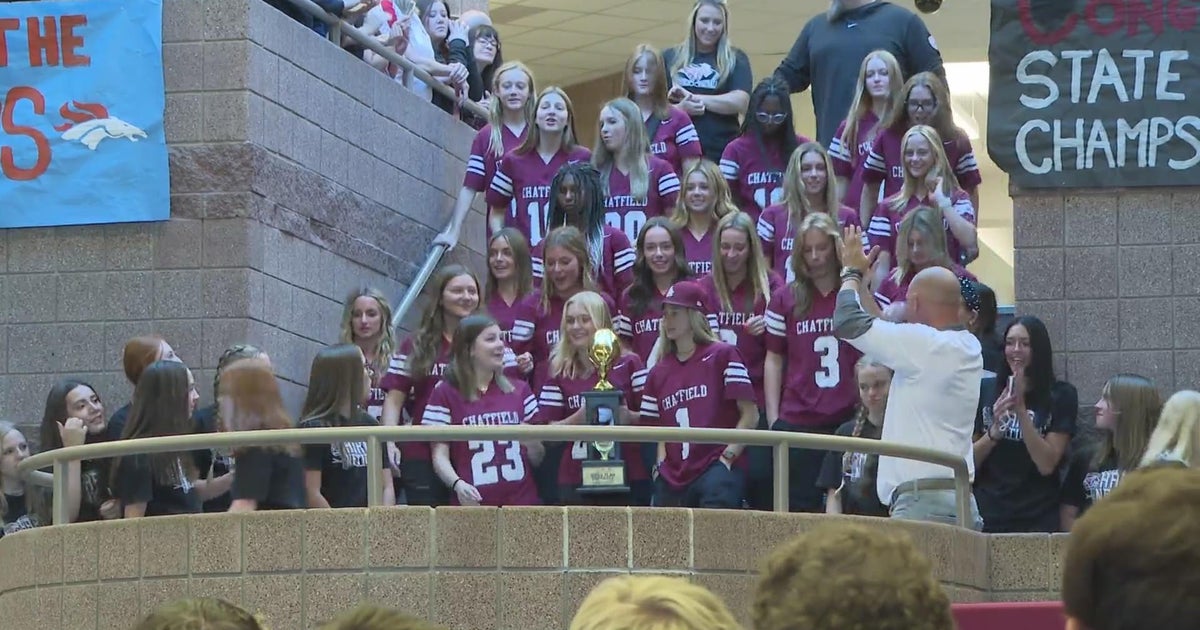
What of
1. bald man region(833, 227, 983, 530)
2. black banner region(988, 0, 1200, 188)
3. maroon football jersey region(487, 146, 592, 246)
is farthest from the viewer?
maroon football jersey region(487, 146, 592, 246)

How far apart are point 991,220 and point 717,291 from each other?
29.3 feet

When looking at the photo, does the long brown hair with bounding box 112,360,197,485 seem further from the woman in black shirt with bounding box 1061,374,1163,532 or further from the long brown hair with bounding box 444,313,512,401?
the woman in black shirt with bounding box 1061,374,1163,532

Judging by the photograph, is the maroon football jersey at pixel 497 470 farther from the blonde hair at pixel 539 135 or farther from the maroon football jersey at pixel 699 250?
the blonde hair at pixel 539 135

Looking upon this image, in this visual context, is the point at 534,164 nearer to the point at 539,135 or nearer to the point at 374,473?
the point at 539,135

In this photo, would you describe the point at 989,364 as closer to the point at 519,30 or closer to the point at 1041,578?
the point at 1041,578

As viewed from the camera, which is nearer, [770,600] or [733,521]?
[770,600]

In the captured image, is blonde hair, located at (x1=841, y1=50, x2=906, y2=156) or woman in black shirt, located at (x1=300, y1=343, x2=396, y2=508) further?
blonde hair, located at (x1=841, y1=50, x2=906, y2=156)

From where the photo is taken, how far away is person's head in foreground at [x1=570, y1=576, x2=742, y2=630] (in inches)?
101

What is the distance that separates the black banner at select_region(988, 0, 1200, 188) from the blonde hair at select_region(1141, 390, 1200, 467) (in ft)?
8.43

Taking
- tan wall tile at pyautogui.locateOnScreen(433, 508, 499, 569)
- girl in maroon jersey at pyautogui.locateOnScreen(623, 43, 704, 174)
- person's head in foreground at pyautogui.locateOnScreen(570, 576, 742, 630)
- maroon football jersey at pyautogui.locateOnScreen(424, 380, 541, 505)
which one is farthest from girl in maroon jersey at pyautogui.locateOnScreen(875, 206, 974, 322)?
person's head in foreground at pyautogui.locateOnScreen(570, 576, 742, 630)

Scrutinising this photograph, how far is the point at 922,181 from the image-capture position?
35.0 feet

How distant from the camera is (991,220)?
18625 millimetres

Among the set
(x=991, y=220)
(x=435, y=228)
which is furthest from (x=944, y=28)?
(x=435, y=228)

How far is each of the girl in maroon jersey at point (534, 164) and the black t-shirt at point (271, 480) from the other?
4555mm
